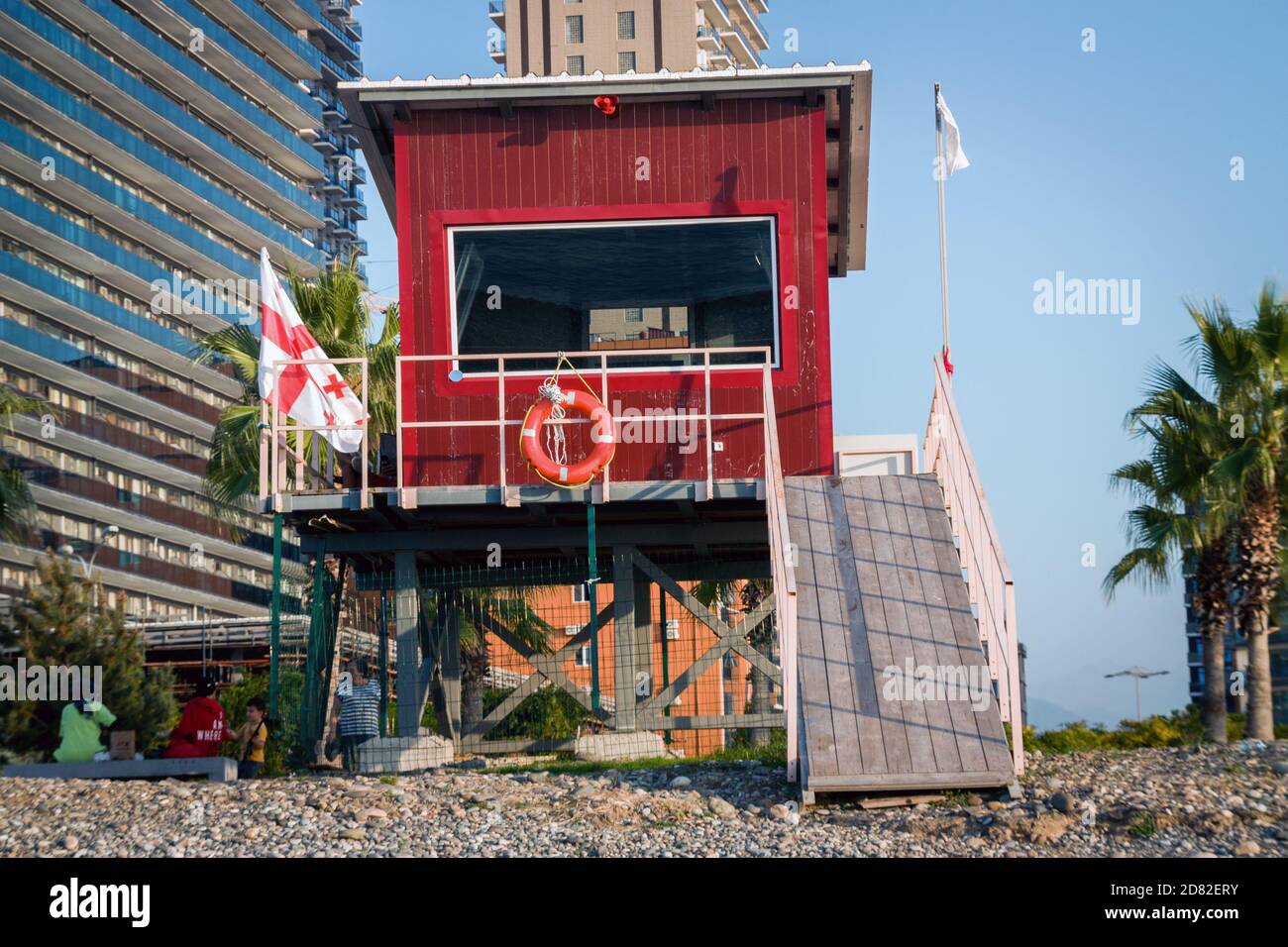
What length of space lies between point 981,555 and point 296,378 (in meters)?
A: 7.45

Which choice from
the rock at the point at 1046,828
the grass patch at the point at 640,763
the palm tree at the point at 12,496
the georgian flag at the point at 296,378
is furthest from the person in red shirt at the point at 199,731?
the palm tree at the point at 12,496

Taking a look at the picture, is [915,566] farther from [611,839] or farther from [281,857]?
[281,857]

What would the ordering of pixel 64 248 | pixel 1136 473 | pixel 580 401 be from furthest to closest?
1. pixel 64 248
2. pixel 1136 473
3. pixel 580 401

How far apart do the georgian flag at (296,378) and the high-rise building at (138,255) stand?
68.7 meters

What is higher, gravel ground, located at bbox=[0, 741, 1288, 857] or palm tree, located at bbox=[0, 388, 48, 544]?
palm tree, located at bbox=[0, 388, 48, 544]

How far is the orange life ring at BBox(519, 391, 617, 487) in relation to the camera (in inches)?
623

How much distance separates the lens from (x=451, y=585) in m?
18.0

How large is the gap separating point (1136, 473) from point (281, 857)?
43.0 feet

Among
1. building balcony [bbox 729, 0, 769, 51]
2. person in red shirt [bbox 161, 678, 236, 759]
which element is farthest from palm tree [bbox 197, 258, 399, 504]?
building balcony [bbox 729, 0, 769, 51]

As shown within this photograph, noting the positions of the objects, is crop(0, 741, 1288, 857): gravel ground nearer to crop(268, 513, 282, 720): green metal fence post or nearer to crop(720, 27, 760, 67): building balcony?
crop(268, 513, 282, 720): green metal fence post

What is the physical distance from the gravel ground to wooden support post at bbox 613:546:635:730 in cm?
266

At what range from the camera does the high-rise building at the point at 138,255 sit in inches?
3708

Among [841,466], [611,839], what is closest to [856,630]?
[611,839]
